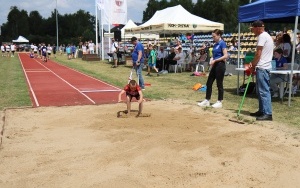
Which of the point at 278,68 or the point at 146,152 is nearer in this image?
the point at 146,152

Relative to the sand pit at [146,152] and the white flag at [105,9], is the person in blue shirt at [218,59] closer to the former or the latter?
the sand pit at [146,152]

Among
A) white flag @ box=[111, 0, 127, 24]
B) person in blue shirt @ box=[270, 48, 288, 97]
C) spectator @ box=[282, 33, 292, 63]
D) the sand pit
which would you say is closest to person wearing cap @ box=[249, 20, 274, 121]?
the sand pit

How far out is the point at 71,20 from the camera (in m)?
107

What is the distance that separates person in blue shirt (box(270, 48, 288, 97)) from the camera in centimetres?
947

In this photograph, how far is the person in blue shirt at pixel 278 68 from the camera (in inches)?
Result: 373

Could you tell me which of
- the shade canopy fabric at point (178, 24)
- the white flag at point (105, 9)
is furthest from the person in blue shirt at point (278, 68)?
the white flag at point (105, 9)

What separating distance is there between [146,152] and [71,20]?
107843mm

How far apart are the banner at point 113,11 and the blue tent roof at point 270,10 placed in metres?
18.8

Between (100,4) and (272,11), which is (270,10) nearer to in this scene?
(272,11)

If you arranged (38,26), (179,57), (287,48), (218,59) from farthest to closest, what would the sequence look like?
1. (38,26)
2. (179,57)
3. (287,48)
4. (218,59)

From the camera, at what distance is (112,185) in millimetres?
3797

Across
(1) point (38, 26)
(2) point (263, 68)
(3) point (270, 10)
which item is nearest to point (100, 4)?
(3) point (270, 10)

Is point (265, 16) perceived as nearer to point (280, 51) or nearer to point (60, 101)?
point (280, 51)

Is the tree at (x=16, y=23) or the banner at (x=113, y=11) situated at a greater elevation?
the tree at (x=16, y=23)
